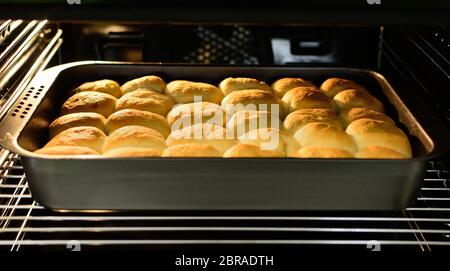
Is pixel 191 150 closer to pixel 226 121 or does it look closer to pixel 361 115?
pixel 226 121

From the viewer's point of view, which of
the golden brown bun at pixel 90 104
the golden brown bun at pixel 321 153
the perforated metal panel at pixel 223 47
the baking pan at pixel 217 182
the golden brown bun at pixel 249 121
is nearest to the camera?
the baking pan at pixel 217 182

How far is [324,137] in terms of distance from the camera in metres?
1.24

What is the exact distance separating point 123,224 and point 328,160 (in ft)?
1.88

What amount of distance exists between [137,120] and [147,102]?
102 millimetres

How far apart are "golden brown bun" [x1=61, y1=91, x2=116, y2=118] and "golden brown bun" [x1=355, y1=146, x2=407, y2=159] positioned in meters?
0.60

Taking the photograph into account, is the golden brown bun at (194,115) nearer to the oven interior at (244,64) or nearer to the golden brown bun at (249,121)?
the golden brown bun at (249,121)

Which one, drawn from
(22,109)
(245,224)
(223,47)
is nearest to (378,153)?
(245,224)

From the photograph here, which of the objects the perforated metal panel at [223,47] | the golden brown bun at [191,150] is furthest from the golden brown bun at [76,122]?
the perforated metal panel at [223,47]

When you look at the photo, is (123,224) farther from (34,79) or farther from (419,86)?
(419,86)

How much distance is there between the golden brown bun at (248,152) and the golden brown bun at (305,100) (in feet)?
0.82

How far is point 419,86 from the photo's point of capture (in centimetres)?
153

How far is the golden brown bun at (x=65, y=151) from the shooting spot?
1160 millimetres

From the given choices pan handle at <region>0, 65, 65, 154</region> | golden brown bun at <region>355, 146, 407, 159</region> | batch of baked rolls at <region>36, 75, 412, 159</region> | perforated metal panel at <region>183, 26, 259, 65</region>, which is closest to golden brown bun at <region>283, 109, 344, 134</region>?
batch of baked rolls at <region>36, 75, 412, 159</region>
